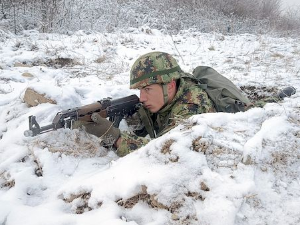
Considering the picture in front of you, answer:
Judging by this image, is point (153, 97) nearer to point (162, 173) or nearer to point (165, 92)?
point (165, 92)

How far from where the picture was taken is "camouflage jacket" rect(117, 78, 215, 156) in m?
2.38

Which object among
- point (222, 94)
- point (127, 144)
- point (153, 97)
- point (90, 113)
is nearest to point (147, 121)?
point (153, 97)

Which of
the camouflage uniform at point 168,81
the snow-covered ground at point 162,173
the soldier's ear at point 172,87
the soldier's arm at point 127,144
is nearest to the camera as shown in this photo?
the snow-covered ground at point 162,173

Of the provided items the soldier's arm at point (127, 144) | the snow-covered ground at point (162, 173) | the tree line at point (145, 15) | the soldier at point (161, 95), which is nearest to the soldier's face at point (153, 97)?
the soldier at point (161, 95)

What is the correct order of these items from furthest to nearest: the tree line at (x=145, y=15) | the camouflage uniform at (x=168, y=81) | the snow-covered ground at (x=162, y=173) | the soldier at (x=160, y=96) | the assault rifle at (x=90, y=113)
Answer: the tree line at (x=145, y=15)
the camouflage uniform at (x=168, y=81)
the soldier at (x=160, y=96)
the assault rifle at (x=90, y=113)
the snow-covered ground at (x=162, y=173)

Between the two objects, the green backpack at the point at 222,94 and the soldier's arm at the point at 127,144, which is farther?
the green backpack at the point at 222,94

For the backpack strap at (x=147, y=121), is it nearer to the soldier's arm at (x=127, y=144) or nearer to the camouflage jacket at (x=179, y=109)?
the camouflage jacket at (x=179, y=109)

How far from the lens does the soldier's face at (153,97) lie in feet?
8.66

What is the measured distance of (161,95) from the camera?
2.66 m

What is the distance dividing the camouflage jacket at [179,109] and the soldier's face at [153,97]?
0.07 m

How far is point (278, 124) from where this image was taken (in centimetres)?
167

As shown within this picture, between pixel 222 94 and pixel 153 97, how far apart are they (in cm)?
66

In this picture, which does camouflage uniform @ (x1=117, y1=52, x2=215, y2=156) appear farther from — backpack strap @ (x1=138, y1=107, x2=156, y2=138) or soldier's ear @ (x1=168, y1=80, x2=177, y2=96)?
backpack strap @ (x1=138, y1=107, x2=156, y2=138)

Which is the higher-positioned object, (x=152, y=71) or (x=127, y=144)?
(x=152, y=71)
